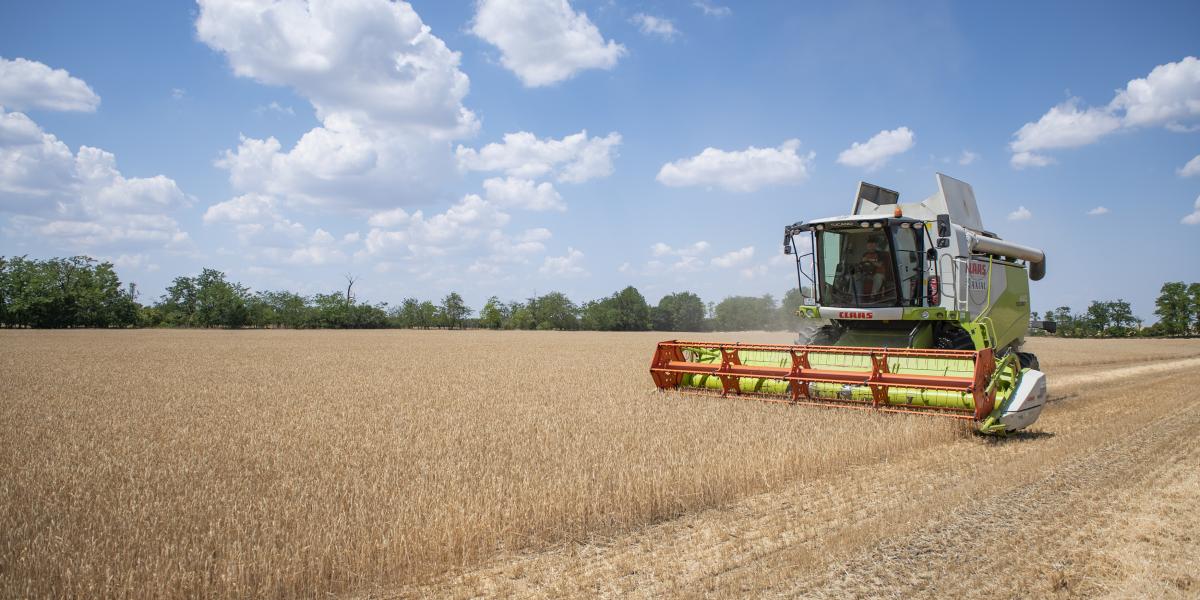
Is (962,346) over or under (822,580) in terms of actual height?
over

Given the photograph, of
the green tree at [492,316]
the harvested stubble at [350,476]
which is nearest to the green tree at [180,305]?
the green tree at [492,316]

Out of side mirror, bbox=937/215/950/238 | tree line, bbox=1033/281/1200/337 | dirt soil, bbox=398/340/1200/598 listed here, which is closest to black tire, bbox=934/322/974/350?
side mirror, bbox=937/215/950/238

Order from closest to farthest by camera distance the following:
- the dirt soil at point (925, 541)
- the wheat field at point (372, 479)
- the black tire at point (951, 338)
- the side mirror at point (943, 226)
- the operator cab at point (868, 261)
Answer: the dirt soil at point (925, 541)
the wheat field at point (372, 479)
the side mirror at point (943, 226)
the black tire at point (951, 338)
the operator cab at point (868, 261)

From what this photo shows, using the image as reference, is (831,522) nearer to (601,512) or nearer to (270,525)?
(601,512)

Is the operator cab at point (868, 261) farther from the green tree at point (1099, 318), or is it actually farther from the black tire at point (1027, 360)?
the green tree at point (1099, 318)

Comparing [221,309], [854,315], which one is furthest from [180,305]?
[854,315]

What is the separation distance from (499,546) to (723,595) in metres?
1.29

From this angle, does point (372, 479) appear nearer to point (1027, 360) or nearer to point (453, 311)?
point (1027, 360)

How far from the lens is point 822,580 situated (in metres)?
3.04

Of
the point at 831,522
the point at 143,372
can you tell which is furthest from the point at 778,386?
the point at 143,372

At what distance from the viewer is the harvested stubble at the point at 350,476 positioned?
10.4ft

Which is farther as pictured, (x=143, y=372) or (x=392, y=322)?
(x=392, y=322)

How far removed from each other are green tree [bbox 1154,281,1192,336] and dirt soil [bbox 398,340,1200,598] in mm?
62581

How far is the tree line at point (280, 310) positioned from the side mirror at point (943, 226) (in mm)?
41282
